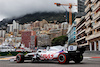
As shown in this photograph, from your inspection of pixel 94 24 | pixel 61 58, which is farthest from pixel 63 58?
pixel 94 24

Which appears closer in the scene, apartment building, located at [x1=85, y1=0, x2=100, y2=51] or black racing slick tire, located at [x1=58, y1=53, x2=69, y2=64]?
black racing slick tire, located at [x1=58, y1=53, x2=69, y2=64]

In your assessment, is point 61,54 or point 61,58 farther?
point 61,58

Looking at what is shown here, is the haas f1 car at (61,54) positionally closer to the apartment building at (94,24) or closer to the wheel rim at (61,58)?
the wheel rim at (61,58)

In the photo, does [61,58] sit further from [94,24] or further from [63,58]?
[94,24]

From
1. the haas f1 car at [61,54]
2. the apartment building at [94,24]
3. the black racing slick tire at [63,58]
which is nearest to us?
the black racing slick tire at [63,58]

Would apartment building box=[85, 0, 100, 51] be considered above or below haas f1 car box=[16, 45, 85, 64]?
above

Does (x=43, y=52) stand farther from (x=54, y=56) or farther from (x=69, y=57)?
(x=69, y=57)

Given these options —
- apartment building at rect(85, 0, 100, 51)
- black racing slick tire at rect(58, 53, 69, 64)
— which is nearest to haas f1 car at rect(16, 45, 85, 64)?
black racing slick tire at rect(58, 53, 69, 64)

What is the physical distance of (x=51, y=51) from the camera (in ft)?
30.8

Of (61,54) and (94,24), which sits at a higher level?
(94,24)

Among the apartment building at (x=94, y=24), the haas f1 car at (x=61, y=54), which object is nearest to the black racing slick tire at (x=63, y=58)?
the haas f1 car at (x=61, y=54)

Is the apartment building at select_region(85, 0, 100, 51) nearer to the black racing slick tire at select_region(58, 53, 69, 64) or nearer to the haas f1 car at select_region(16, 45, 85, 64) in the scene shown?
the haas f1 car at select_region(16, 45, 85, 64)

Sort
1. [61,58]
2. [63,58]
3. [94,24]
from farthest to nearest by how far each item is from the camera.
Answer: [94,24] → [61,58] → [63,58]

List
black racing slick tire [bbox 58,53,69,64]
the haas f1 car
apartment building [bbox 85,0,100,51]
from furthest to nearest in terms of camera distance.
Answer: apartment building [bbox 85,0,100,51], the haas f1 car, black racing slick tire [bbox 58,53,69,64]
